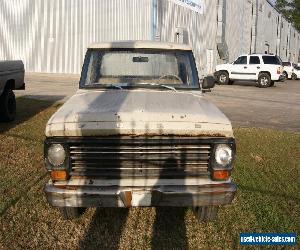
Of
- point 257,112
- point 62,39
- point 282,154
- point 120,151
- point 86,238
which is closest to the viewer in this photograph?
point 120,151

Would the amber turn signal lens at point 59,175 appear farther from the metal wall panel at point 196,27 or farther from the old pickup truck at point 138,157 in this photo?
the metal wall panel at point 196,27

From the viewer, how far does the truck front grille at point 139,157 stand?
3.47 m

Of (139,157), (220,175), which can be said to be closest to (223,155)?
(220,175)

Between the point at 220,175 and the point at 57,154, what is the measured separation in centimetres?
158

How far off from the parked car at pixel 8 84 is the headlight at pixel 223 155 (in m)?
6.30

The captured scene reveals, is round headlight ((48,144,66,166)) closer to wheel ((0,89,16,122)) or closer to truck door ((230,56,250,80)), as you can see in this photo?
wheel ((0,89,16,122))

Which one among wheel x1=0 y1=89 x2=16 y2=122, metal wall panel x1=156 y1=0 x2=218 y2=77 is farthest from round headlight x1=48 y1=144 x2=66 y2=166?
metal wall panel x1=156 y1=0 x2=218 y2=77

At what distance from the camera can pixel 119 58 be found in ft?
17.1

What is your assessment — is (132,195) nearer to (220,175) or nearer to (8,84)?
(220,175)

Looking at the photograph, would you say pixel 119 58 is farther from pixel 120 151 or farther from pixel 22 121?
pixel 22 121

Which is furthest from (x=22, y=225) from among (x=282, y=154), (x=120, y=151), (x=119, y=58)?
(x=282, y=154)

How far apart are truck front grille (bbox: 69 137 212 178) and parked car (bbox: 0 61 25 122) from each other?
18.6 ft

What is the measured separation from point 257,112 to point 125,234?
368 inches

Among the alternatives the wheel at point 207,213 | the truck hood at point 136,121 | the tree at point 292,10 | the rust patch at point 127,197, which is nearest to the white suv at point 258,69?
the wheel at point 207,213
